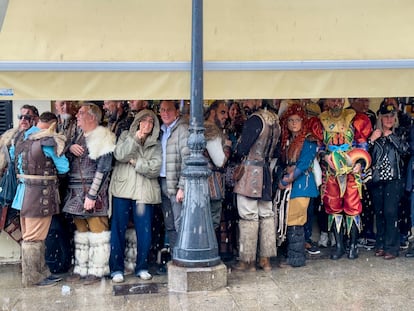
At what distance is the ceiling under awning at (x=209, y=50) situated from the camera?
605cm

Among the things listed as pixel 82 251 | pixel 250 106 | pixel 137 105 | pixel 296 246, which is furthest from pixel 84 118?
pixel 296 246

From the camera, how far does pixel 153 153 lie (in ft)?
21.2

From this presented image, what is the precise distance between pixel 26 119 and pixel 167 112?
5.00 ft

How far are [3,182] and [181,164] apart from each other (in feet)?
6.30

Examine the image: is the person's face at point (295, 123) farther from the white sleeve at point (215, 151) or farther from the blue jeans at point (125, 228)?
the blue jeans at point (125, 228)

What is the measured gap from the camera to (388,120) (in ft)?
23.4

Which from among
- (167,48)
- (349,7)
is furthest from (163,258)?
(349,7)

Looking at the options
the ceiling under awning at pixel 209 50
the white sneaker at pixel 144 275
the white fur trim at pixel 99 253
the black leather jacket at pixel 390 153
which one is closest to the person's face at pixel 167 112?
the ceiling under awning at pixel 209 50

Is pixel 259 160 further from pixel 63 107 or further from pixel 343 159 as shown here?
pixel 63 107

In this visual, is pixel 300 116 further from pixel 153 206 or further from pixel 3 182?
pixel 3 182

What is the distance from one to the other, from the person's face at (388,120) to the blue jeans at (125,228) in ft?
9.48

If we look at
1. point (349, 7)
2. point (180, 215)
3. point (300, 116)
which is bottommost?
point (180, 215)

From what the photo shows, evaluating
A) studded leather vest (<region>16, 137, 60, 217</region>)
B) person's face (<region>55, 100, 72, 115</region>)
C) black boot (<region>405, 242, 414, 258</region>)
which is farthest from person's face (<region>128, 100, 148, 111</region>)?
black boot (<region>405, 242, 414, 258</region>)

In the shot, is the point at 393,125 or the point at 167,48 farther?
the point at 393,125
